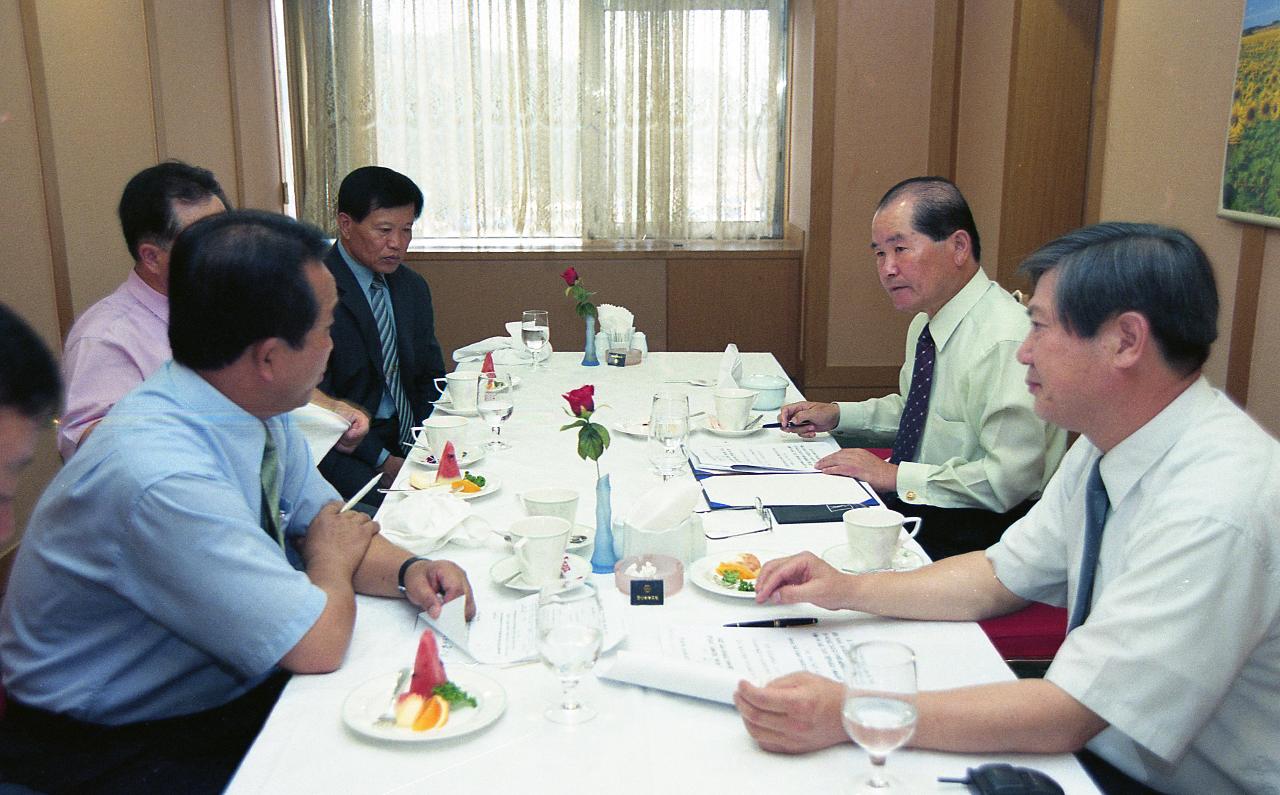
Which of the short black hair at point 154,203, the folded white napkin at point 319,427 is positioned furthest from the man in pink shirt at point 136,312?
the folded white napkin at point 319,427

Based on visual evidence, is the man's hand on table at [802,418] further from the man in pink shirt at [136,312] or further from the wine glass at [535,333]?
the man in pink shirt at [136,312]

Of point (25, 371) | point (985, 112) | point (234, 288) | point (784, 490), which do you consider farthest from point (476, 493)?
point (985, 112)

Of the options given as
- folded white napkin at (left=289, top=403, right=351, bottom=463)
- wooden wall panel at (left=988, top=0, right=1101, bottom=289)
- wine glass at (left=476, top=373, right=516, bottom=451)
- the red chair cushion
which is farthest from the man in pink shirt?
wooden wall panel at (left=988, top=0, right=1101, bottom=289)

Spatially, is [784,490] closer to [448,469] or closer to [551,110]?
[448,469]

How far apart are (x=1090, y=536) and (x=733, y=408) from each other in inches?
46.6

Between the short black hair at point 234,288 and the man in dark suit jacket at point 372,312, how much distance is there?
5.10 feet

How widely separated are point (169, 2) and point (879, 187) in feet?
11.0

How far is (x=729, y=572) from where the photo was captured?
162cm

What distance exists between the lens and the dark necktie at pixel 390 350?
3.33 m

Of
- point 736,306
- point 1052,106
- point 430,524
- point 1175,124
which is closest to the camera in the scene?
point 430,524

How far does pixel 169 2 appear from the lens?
4512 millimetres

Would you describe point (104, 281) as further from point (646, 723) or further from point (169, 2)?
point (646, 723)

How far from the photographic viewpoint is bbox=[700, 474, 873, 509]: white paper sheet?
6.73ft

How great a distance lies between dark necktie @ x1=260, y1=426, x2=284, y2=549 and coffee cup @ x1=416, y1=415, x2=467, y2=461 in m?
0.65
